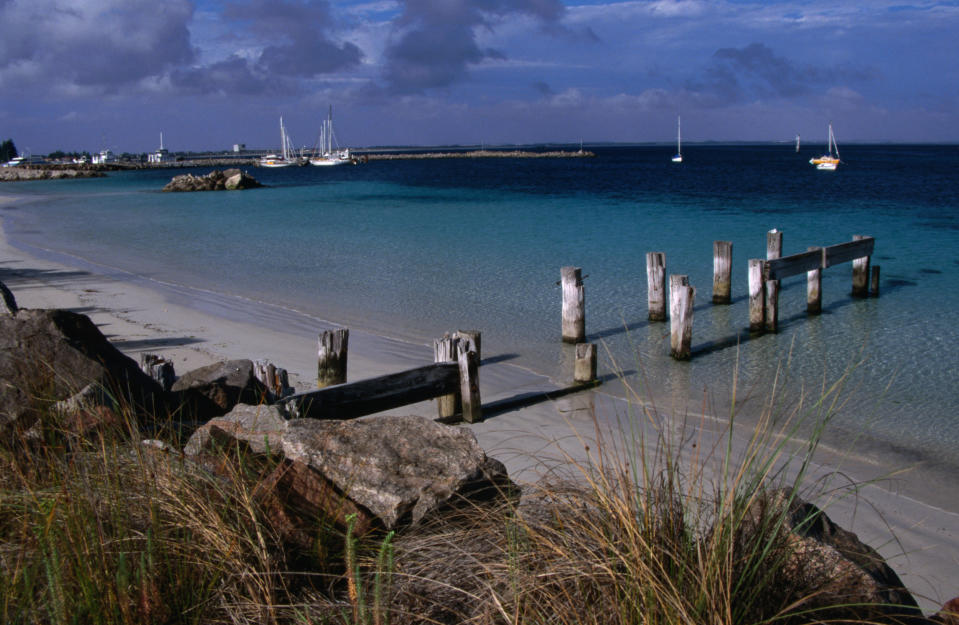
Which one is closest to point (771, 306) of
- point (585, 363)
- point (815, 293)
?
point (815, 293)

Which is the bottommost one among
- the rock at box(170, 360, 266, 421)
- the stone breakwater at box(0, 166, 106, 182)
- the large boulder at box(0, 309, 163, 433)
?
the rock at box(170, 360, 266, 421)

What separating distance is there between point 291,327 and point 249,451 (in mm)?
9465

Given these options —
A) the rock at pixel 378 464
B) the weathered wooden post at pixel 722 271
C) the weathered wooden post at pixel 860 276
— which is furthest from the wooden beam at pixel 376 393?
the weathered wooden post at pixel 860 276

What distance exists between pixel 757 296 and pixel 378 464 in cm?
1071

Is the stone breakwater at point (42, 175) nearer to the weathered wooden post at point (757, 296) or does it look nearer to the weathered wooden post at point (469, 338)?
the weathered wooden post at point (757, 296)

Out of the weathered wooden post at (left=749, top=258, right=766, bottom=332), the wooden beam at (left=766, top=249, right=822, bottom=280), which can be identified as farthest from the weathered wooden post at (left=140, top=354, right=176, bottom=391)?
the wooden beam at (left=766, top=249, right=822, bottom=280)

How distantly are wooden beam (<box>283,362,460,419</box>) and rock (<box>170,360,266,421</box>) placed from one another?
0.46 meters

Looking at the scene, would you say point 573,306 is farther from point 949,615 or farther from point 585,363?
point 949,615

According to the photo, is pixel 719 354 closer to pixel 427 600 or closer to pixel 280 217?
pixel 427 600

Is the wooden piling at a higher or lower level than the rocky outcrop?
lower

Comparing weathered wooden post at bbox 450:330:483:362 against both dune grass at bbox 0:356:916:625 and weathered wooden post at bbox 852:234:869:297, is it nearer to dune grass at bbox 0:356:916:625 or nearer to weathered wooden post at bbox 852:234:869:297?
dune grass at bbox 0:356:916:625

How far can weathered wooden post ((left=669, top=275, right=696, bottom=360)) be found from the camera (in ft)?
37.1

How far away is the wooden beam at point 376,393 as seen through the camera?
6500 mm

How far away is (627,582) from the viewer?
2756 millimetres
